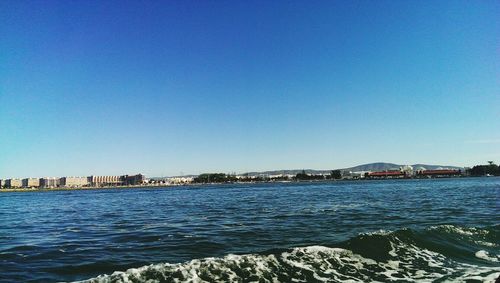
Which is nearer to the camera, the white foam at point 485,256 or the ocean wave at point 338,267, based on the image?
the ocean wave at point 338,267

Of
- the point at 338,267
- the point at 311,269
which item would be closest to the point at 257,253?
the point at 311,269

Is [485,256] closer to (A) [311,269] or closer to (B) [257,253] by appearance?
(A) [311,269]

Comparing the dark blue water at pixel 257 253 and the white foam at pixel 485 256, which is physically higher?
the dark blue water at pixel 257 253

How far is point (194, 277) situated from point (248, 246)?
5.46 m

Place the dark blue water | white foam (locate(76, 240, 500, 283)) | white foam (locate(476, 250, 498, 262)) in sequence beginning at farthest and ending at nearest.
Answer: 1. white foam (locate(476, 250, 498, 262))
2. the dark blue water
3. white foam (locate(76, 240, 500, 283))

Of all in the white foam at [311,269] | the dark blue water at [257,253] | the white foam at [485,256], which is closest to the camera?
the white foam at [311,269]

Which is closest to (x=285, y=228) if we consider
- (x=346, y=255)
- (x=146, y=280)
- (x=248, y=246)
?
(x=248, y=246)

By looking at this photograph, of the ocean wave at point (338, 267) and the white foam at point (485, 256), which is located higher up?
the ocean wave at point (338, 267)

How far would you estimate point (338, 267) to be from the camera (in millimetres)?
13961

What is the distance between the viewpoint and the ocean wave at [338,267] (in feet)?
41.0

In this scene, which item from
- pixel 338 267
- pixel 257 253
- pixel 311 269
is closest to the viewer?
pixel 311 269

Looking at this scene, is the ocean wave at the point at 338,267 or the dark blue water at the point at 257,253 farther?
the dark blue water at the point at 257,253

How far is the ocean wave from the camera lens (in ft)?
41.0

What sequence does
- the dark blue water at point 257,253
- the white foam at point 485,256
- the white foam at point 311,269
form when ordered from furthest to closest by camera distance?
the white foam at point 485,256 < the dark blue water at point 257,253 < the white foam at point 311,269
